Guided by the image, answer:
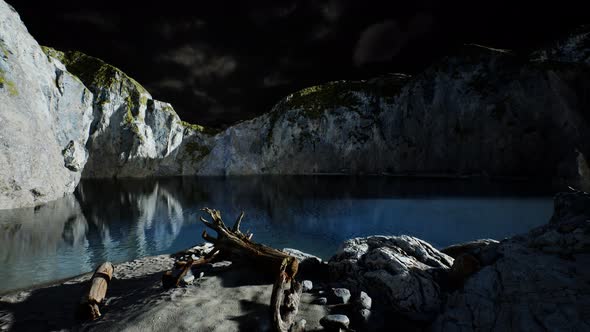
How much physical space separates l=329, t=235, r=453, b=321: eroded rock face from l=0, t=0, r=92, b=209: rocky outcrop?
44.1 metres

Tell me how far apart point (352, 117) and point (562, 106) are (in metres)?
77.5

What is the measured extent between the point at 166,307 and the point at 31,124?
5111cm

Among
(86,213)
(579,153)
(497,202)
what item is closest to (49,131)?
(86,213)

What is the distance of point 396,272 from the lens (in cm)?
970

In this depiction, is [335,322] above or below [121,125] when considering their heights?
below

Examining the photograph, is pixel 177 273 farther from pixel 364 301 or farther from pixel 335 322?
pixel 364 301

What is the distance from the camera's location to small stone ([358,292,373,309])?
8.76 metres

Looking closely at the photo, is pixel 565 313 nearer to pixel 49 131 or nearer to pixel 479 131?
pixel 49 131

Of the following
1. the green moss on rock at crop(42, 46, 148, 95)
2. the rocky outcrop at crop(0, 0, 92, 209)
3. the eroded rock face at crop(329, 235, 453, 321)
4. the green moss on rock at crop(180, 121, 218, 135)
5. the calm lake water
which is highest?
the green moss on rock at crop(42, 46, 148, 95)

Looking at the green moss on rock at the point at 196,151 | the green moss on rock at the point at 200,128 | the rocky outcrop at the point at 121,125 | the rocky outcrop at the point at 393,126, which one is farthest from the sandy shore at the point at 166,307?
the green moss on rock at the point at 200,128

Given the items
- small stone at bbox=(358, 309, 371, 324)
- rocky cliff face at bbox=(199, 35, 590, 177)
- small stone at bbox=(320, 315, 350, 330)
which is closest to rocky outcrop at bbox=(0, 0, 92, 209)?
small stone at bbox=(320, 315, 350, 330)

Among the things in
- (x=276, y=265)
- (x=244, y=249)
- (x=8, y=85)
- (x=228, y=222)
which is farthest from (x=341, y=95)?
(x=276, y=265)

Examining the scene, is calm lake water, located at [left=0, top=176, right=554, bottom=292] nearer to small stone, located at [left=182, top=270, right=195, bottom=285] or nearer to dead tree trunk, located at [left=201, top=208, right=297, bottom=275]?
dead tree trunk, located at [left=201, top=208, right=297, bottom=275]

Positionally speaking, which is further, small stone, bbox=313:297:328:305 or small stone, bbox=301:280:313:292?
small stone, bbox=301:280:313:292
